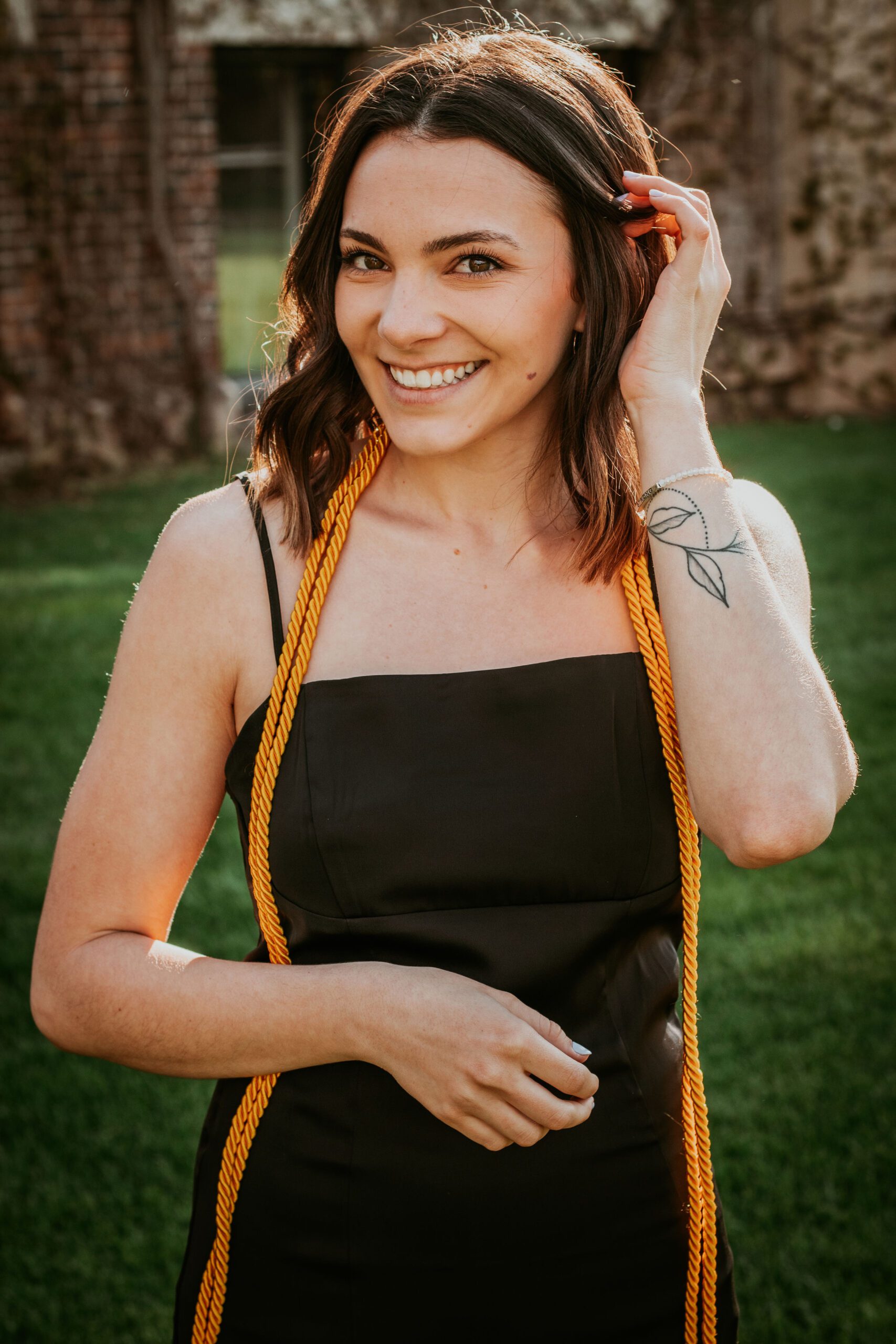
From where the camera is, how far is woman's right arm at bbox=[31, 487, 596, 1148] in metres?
1.56

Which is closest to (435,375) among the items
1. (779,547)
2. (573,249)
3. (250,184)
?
(573,249)

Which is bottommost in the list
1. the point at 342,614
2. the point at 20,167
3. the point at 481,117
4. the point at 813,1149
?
the point at 813,1149

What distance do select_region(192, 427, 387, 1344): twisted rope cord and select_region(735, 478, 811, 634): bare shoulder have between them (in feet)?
1.87

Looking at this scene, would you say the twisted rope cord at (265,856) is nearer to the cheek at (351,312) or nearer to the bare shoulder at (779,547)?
the cheek at (351,312)

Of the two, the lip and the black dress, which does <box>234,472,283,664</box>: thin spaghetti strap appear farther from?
the lip

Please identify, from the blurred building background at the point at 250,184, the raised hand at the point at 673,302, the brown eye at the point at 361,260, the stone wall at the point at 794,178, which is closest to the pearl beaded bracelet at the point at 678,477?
the raised hand at the point at 673,302

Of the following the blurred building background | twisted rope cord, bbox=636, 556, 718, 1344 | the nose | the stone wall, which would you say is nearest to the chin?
the nose

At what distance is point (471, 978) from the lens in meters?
1.63

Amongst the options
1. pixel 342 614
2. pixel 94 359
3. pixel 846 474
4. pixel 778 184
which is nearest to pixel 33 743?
pixel 342 614

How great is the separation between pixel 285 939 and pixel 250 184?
9337 millimetres

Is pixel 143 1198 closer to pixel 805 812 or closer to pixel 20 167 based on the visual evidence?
pixel 805 812

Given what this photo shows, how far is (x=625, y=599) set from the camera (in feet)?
5.92

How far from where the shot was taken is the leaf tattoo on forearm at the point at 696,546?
1688 mm

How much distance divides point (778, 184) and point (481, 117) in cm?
1027
